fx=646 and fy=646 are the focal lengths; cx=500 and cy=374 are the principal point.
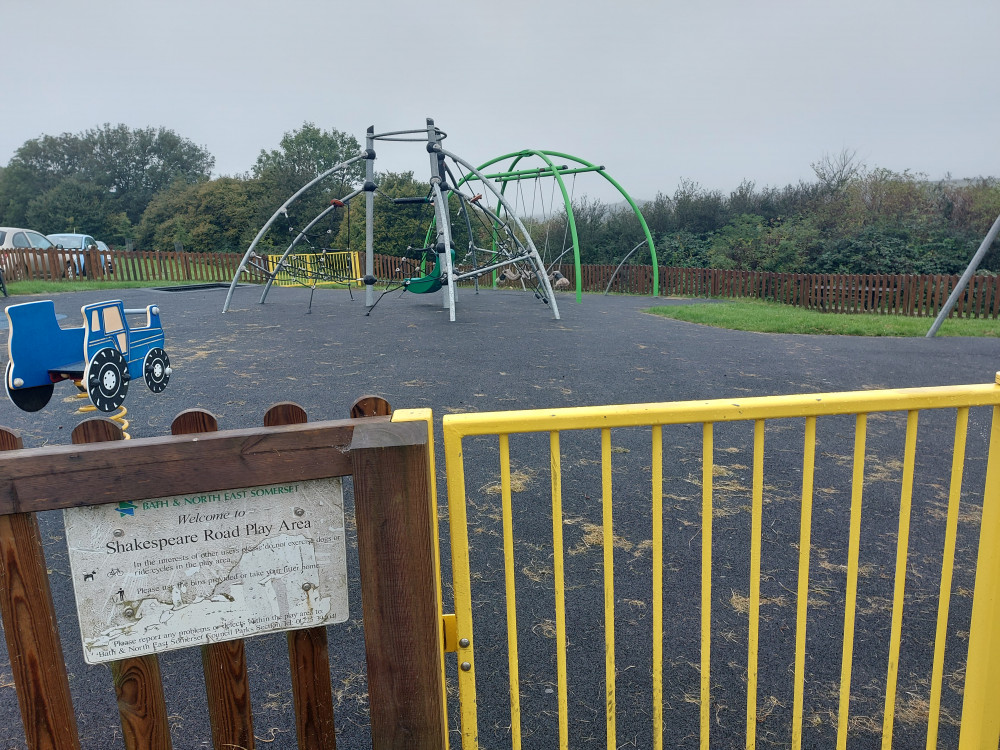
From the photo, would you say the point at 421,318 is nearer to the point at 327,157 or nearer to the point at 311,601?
the point at 311,601

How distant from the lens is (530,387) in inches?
255

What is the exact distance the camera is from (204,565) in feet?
4.62

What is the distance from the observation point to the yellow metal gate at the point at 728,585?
5.51 feet

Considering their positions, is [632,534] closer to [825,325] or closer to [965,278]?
[965,278]

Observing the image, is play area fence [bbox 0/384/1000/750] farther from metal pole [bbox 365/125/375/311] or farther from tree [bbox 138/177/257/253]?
tree [bbox 138/177/257/253]

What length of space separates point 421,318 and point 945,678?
1014cm

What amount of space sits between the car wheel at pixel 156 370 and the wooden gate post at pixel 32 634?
16.6ft

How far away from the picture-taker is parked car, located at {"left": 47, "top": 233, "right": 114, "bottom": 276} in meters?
23.5

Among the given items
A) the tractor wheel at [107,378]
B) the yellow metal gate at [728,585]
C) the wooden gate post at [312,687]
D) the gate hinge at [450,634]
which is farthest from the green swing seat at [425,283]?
the wooden gate post at [312,687]

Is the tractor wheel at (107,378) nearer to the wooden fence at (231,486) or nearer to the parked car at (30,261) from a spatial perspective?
the wooden fence at (231,486)

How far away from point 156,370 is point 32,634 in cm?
528

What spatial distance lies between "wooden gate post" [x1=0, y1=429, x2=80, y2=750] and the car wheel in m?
5.05

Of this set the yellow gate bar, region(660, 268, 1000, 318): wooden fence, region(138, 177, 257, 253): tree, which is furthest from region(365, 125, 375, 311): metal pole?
region(138, 177, 257, 253): tree

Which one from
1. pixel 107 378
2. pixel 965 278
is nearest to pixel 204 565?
pixel 107 378
